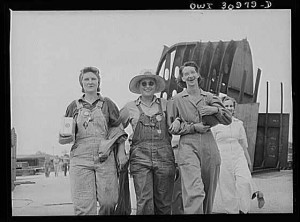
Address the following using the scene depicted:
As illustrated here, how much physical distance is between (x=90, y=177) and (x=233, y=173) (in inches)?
22.7

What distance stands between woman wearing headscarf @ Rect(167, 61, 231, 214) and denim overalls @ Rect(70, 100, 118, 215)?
29 centimetres

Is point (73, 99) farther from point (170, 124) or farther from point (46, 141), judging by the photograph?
point (170, 124)

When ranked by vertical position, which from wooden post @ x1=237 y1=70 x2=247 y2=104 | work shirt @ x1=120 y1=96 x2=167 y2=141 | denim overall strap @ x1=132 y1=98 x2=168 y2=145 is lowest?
denim overall strap @ x1=132 y1=98 x2=168 y2=145

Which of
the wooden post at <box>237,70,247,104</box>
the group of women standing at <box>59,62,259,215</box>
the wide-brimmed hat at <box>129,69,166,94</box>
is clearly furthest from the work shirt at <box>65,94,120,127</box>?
the wooden post at <box>237,70,247,104</box>

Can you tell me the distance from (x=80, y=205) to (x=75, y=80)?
50 centimetres

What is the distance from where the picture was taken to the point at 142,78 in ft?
7.55

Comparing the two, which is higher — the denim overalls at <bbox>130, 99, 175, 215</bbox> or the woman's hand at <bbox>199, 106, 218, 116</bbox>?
the woman's hand at <bbox>199, 106, 218, 116</bbox>

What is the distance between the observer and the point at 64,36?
2299mm

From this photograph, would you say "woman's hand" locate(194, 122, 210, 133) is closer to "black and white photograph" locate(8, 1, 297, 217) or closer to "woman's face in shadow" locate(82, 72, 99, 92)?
"black and white photograph" locate(8, 1, 297, 217)

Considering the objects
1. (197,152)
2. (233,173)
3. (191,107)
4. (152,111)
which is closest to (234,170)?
(233,173)

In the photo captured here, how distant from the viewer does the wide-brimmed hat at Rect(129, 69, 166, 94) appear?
2.30 meters

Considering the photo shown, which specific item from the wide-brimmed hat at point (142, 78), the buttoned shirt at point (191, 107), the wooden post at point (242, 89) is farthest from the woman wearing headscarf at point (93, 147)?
the wooden post at point (242, 89)

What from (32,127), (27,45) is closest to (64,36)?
(27,45)
